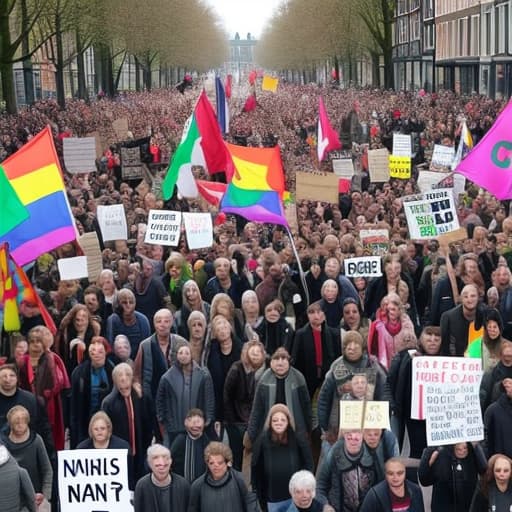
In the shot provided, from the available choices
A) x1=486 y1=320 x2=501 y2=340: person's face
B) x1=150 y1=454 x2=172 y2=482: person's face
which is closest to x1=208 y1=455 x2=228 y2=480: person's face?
x1=150 y1=454 x2=172 y2=482: person's face

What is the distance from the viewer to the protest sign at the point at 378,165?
2134cm

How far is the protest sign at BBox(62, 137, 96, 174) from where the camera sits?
71.7 ft

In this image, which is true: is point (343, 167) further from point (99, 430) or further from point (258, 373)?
point (99, 430)

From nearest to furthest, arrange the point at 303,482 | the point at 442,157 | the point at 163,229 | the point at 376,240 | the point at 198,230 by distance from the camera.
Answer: the point at 303,482 < the point at 163,229 < the point at 198,230 < the point at 376,240 < the point at 442,157

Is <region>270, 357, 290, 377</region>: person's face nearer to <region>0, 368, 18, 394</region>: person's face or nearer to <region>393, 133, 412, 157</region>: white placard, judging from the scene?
<region>0, 368, 18, 394</region>: person's face

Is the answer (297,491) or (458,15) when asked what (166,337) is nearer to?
(297,491)

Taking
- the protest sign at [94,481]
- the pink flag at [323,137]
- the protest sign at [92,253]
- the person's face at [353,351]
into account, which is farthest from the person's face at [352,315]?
the pink flag at [323,137]

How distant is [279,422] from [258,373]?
1238 millimetres

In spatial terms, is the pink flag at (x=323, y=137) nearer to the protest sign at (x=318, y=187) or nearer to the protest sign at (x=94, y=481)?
the protest sign at (x=318, y=187)

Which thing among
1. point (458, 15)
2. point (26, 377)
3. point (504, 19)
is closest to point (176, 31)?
point (458, 15)

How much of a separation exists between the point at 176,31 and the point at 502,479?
75.9 metres

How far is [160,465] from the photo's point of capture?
7.80 metres

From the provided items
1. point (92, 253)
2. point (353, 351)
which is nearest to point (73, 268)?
point (92, 253)

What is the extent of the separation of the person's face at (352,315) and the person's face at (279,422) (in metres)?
2.43
